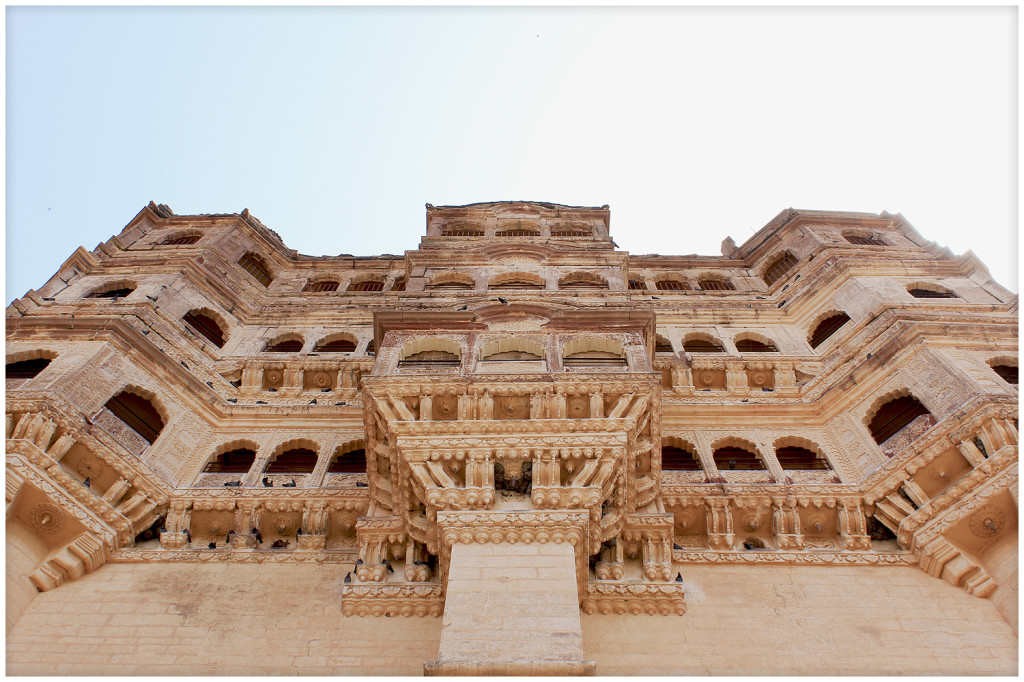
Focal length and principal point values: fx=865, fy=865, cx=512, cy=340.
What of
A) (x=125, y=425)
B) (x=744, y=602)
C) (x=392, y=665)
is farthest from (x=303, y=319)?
(x=744, y=602)

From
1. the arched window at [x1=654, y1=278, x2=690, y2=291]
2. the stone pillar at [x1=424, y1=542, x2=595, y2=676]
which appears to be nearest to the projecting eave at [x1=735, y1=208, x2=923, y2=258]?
the arched window at [x1=654, y1=278, x2=690, y2=291]

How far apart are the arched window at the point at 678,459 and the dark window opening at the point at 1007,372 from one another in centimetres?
652

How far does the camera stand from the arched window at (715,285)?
2898cm

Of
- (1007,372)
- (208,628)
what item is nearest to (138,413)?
(208,628)

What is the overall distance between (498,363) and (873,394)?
26.7 ft

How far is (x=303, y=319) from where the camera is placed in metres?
25.0

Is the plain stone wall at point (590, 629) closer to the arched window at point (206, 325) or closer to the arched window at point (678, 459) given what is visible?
the arched window at point (678, 459)

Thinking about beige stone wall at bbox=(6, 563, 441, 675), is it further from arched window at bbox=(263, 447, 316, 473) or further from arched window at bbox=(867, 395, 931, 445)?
arched window at bbox=(867, 395, 931, 445)

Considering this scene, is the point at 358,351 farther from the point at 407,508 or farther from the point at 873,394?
the point at 873,394

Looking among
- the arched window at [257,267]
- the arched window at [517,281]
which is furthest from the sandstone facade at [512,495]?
the arched window at [257,267]

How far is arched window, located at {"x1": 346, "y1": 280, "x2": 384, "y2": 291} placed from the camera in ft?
97.0

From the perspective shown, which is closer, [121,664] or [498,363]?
[121,664]

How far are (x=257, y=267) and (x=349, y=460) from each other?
1280 cm

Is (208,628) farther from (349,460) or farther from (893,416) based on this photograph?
(893,416)
